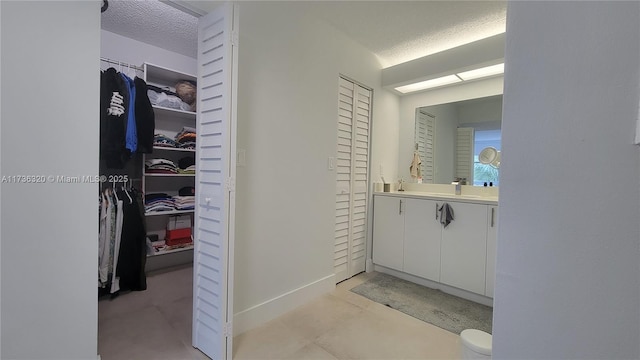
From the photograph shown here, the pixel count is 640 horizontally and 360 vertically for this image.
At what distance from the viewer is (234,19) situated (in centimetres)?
147

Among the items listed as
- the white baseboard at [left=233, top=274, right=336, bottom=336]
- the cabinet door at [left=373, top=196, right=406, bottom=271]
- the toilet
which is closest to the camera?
the toilet

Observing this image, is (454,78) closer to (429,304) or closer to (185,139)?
(429,304)

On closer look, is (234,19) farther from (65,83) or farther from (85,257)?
(85,257)

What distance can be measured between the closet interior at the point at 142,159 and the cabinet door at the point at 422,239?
2.44 metres

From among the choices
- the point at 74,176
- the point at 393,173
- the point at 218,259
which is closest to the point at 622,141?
the point at 218,259

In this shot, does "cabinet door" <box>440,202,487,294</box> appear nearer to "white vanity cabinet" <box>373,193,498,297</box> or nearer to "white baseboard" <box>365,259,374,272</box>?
"white vanity cabinet" <box>373,193,498,297</box>

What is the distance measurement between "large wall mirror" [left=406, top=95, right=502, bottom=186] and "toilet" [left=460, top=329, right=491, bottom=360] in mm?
1677

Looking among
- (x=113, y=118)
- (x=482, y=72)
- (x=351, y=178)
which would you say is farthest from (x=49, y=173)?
(x=482, y=72)

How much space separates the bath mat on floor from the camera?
2.06 m

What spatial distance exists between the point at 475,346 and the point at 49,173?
6.91 feet

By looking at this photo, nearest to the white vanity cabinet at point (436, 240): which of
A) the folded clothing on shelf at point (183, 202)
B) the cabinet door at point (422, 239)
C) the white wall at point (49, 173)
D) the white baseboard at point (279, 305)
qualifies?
the cabinet door at point (422, 239)

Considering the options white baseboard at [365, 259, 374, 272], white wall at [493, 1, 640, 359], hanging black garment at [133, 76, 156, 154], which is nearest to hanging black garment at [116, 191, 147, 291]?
hanging black garment at [133, 76, 156, 154]

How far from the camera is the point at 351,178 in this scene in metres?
2.82

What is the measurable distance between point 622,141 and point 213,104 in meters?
1.64
